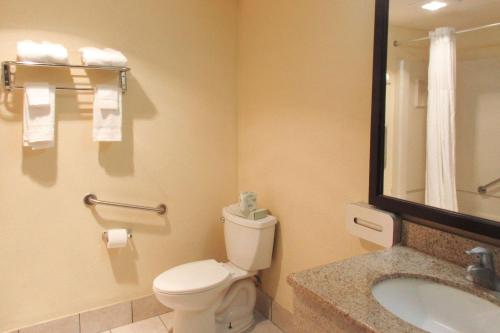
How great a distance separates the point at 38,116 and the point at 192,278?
1199 millimetres

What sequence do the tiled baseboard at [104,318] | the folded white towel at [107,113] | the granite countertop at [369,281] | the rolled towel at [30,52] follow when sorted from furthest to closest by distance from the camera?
the tiled baseboard at [104,318]
the folded white towel at [107,113]
the rolled towel at [30,52]
the granite countertop at [369,281]

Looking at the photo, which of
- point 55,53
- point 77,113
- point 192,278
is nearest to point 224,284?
point 192,278

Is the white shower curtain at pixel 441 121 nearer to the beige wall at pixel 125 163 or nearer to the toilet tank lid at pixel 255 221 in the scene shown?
the toilet tank lid at pixel 255 221

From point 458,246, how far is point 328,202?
2.41 feet

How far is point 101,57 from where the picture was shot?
6.87ft

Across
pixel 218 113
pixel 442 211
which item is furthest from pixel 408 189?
pixel 218 113

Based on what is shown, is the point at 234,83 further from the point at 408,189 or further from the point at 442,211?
the point at 442,211

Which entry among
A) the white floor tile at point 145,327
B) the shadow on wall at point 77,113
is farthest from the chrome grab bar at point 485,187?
the white floor tile at point 145,327

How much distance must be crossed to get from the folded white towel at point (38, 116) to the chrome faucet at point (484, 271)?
6.59 feet

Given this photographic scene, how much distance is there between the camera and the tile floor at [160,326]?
94.3 inches

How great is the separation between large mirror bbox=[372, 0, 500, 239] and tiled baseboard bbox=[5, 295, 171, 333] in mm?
1757

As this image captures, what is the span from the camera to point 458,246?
1312 millimetres

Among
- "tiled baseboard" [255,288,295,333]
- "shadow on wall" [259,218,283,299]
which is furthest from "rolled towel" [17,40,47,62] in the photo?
"tiled baseboard" [255,288,295,333]

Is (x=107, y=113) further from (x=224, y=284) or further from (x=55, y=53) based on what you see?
(x=224, y=284)
